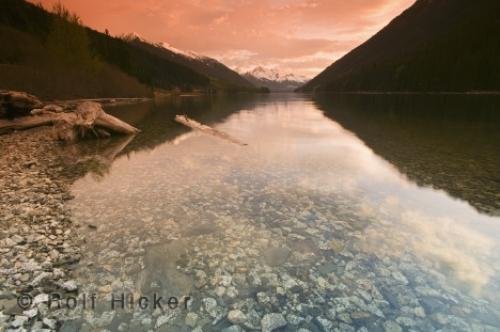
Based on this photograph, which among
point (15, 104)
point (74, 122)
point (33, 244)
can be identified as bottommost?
point (33, 244)

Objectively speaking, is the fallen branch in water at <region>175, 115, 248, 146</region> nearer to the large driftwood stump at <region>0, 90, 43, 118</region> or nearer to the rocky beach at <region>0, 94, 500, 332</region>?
the rocky beach at <region>0, 94, 500, 332</region>

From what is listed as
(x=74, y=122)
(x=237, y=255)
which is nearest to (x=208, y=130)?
(x=74, y=122)

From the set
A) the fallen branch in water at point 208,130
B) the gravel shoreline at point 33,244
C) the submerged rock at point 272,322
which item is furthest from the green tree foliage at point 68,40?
the submerged rock at point 272,322

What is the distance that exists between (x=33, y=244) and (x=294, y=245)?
6.49 m

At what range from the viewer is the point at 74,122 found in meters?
24.9

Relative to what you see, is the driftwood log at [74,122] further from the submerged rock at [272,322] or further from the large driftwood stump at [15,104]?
the submerged rock at [272,322]

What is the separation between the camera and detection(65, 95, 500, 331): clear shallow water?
5.56m

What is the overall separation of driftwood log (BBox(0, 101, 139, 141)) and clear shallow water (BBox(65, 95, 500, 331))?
9.80 meters

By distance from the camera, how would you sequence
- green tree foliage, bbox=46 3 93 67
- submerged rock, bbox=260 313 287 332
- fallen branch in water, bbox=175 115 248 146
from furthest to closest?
green tree foliage, bbox=46 3 93 67, fallen branch in water, bbox=175 115 248 146, submerged rock, bbox=260 313 287 332

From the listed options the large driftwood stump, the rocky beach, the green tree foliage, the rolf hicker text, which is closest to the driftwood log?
the large driftwood stump

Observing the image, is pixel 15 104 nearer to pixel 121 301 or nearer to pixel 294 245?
pixel 121 301

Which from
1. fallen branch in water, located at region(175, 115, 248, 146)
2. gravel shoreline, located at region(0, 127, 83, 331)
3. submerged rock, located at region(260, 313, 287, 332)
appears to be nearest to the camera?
submerged rock, located at region(260, 313, 287, 332)

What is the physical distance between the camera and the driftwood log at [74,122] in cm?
2392

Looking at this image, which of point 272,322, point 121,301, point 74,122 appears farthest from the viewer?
point 74,122
